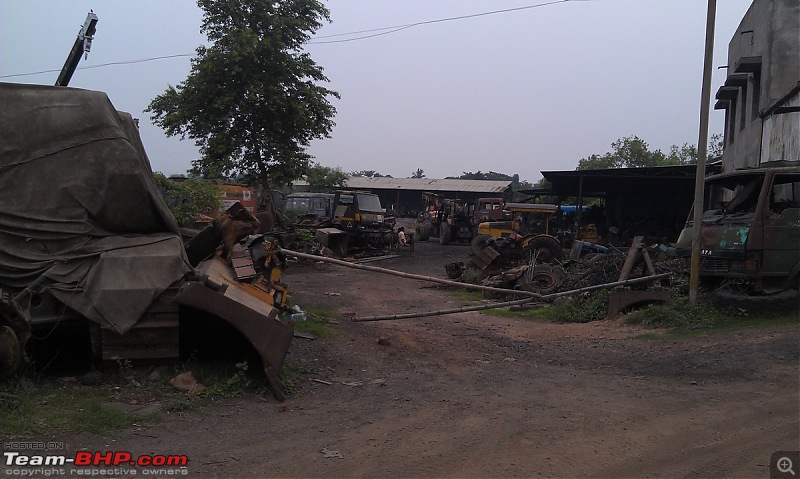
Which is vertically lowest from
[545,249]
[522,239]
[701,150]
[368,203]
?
[545,249]

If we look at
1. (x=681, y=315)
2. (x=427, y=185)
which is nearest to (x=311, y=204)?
(x=681, y=315)

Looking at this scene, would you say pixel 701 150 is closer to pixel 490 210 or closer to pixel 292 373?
pixel 292 373

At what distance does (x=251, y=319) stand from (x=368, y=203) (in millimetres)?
20141

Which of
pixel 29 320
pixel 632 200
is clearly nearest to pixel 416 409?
pixel 29 320

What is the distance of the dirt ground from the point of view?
14.6 feet

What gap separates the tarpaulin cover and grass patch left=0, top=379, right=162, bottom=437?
66 centimetres

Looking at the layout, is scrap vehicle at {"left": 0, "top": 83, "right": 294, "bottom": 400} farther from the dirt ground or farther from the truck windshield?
the truck windshield

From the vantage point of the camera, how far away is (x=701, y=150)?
1050 centimetres

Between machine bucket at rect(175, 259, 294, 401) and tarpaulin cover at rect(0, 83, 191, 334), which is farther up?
tarpaulin cover at rect(0, 83, 191, 334)

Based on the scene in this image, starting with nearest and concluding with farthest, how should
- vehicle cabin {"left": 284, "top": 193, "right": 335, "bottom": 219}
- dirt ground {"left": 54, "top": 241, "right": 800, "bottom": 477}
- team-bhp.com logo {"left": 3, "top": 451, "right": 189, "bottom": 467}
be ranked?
1. team-bhp.com logo {"left": 3, "top": 451, "right": 189, "bottom": 467}
2. dirt ground {"left": 54, "top": 241, "right": 800, "bottom": 477}
3. vehicle cabin {"left": 284, "top": 193, "right": 335, "bottom": 219}

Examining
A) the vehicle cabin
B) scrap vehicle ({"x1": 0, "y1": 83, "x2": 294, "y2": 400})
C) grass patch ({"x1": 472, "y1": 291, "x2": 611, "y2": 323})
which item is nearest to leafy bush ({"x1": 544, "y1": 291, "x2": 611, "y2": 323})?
grass patch ({"x1": 472, "y1": 291, "x2": 611, "y2": 323})

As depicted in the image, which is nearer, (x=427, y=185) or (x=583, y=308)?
(x=583, y=308)

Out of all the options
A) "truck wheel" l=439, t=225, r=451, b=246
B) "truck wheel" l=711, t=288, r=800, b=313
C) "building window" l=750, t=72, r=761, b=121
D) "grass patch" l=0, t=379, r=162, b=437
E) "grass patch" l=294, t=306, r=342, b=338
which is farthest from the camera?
"truck wheel" l=439, t=225, r=451, b=246

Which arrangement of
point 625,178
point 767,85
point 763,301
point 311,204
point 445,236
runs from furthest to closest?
point 445,236 < point 311,204 < point 625,178 < point 767,85 < point 763,301
